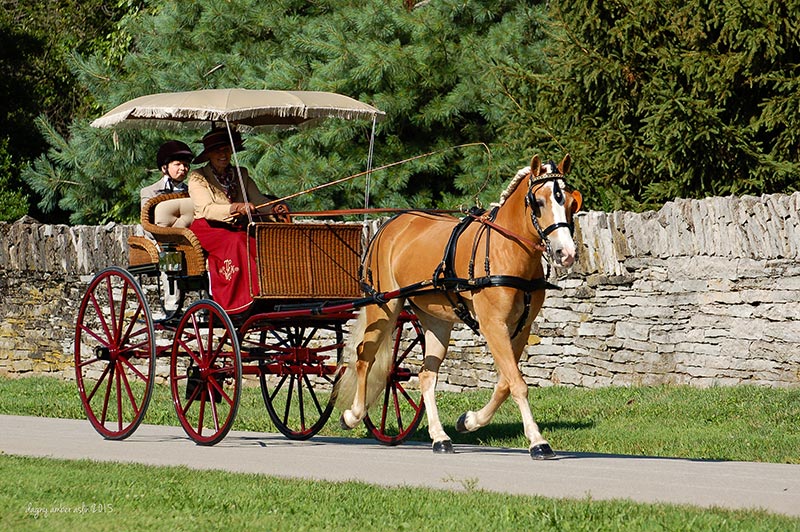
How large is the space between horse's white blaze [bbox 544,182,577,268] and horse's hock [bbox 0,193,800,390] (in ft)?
16.6

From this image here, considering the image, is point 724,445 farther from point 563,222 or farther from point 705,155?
point 705,155

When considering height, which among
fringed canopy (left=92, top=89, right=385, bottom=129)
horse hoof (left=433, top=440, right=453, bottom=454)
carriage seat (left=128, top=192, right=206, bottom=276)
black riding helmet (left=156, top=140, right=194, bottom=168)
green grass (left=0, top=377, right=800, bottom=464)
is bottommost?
green grass (left=0, top=377, right=800, bottom=464)

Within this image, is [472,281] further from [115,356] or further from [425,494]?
[115,356]

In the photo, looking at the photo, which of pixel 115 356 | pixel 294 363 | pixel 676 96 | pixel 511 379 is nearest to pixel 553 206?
pixel 511 379

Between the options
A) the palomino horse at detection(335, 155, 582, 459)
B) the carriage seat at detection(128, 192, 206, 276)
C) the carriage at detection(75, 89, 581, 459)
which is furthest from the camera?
the carriage seat at detection(128, 192, 206, 276)

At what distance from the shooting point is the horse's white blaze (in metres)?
9.34

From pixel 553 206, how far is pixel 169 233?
3.60 m

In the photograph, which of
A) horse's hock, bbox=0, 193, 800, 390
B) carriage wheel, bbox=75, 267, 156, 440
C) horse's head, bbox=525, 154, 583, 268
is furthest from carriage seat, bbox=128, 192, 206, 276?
horse's hock, bbox=0, 193, 800, 390

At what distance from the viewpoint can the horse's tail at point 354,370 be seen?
11234 millimetres

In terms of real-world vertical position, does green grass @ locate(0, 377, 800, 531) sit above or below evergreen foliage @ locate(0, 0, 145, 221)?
below

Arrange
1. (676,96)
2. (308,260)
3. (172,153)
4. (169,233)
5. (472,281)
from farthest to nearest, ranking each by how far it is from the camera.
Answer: (676,96) → (172,153) → (169,233) → (308,260) → (472,281)

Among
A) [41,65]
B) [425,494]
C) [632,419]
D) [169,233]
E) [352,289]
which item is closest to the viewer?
[425,494]

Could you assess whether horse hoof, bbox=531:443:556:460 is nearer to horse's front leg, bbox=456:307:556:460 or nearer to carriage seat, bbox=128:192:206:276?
horse's front leg, bbox=456:307:556:460

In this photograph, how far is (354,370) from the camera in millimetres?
11406
